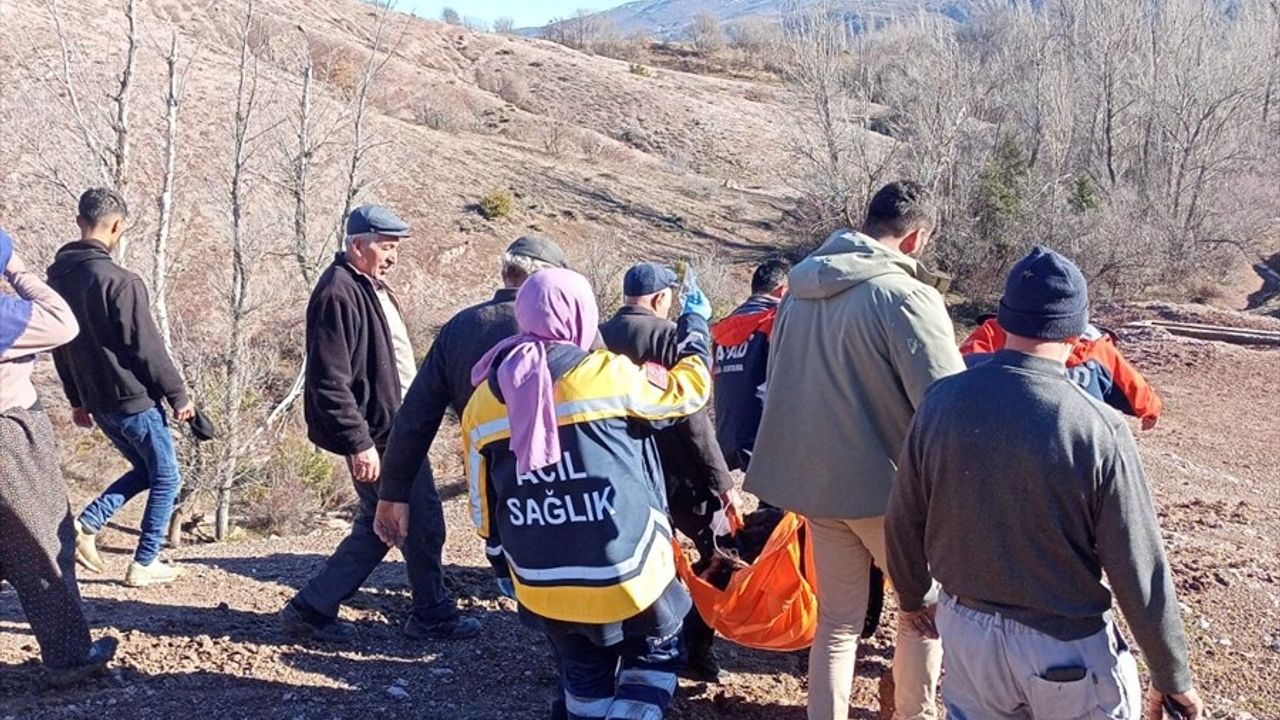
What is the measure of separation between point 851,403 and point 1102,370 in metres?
1.68

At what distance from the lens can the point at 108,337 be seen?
15.8 ft

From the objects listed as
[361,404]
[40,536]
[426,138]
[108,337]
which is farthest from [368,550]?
[426,138]

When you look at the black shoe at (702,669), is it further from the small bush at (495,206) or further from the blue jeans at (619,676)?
the small bush at (495,206)

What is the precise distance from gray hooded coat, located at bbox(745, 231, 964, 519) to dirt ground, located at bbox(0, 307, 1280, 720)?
1.15 meters

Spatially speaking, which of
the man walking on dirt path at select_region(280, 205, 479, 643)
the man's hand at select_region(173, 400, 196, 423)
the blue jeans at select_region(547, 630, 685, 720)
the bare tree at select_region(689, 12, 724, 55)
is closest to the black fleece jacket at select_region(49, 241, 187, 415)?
the man's hand at select_region(173, 400, 196, 423)

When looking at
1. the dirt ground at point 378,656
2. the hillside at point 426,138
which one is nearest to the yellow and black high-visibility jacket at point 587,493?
the dirt ground at point 378,656

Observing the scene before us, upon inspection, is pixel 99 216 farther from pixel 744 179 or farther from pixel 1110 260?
pixel 744 179

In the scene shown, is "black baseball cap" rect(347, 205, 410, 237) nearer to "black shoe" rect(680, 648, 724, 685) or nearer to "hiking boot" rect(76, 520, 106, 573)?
"black shoe" rect(680, 648, 724, 685)

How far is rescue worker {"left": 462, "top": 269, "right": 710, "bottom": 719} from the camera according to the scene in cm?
297

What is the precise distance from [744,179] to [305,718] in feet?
105

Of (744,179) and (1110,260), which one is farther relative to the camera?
(744,179)

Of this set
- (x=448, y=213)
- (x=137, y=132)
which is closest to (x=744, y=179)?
(x=448, y=213)

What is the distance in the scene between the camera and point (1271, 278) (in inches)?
996

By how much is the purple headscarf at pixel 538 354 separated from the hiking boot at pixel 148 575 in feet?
9.39
